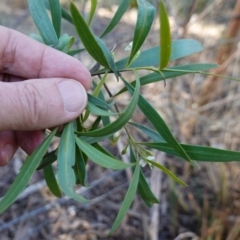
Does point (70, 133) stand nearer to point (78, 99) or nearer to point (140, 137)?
point (78, 99)

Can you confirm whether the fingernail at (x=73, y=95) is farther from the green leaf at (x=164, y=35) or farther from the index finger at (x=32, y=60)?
the green leaf at (x=164, y=35)

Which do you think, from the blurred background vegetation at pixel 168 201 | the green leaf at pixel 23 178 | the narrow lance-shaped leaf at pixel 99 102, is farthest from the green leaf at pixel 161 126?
the blurred background vegetation at pixel 168 201

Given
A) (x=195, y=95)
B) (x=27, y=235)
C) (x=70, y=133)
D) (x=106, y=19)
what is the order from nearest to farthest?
(x=70, y=133), (x=27, y=235), (x=195, y=95), (x=106, y=19)

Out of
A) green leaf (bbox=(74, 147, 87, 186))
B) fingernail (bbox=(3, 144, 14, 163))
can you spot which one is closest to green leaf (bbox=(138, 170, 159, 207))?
green leaf (bbox=(74, 147, 87, 186))

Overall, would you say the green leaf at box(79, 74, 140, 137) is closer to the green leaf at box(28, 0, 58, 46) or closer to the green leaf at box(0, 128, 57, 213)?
the green leaf at box(0, 128, 57, 213)

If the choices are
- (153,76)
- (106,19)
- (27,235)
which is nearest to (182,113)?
(27,235)
